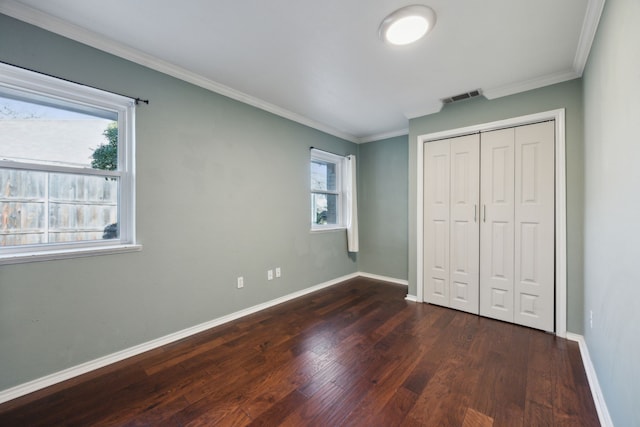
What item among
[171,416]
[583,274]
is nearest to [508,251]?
[583,274]

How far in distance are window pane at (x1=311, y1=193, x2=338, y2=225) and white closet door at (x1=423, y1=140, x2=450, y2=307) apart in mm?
1557

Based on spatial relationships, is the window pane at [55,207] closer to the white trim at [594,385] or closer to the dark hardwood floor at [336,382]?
the dark hardwood floor at [336,382]

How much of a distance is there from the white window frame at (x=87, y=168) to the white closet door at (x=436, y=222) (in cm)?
314

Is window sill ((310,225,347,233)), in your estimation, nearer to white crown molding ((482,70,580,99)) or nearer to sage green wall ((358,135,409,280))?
sage green wall ((358,135,409,280))

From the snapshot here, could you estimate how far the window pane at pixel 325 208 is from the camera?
156 inches

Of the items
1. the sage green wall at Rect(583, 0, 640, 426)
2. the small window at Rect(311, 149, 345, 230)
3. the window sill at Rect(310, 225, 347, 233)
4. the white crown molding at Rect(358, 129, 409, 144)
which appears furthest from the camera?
the white crown molding at Rect(358, 129, 409, 144)

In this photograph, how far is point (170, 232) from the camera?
2.31 m

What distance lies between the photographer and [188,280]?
243 centimetres

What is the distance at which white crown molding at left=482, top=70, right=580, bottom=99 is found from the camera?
2.35 meters

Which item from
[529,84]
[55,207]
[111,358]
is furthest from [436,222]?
[55,207]

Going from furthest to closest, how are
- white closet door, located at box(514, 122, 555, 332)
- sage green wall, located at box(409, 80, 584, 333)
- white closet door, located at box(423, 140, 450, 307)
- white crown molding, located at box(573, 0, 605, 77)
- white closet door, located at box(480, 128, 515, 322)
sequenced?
white closet door, located at box(423, 140, 450, 307)
white closet door, located at box(480, 128, 515, 322)
white closet door, located at box(514, 122, 555, 332)
sage green wall, located at box(409, 80, 584, 333)
white crown molding, located at box(573, 0, 605, 77)

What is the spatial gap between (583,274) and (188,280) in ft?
12.0

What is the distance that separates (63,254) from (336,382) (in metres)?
2.11

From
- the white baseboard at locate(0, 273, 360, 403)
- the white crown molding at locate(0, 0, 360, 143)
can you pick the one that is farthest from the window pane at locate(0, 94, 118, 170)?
the white baseboard at locate(0, 273, 360, 403)
